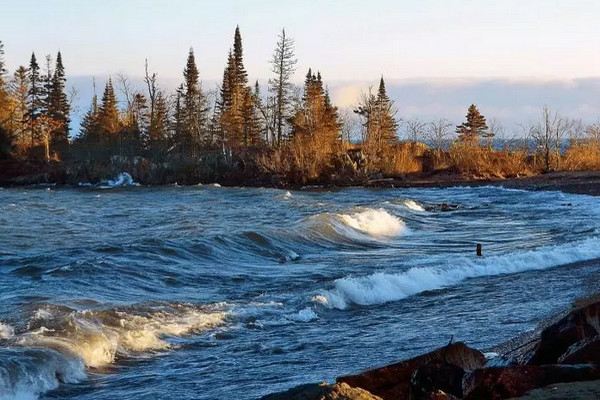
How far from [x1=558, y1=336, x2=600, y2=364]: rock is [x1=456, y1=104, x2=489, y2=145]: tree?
212ft

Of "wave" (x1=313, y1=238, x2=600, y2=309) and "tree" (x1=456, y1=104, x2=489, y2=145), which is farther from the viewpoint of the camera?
"tree" (x1=456, y1=104, x2=489, y2=145)

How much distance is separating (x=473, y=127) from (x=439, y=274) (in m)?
60.5

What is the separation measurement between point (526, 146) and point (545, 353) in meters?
56.1

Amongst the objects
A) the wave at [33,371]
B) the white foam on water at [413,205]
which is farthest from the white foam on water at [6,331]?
the white foam on water at [413,205]

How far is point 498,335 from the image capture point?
9398 millimetres

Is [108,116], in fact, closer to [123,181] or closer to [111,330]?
[123,181]

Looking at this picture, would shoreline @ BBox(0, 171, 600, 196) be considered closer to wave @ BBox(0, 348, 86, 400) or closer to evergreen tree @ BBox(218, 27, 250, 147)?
evergreen tree @ BBox(218, 27, 250, 147)

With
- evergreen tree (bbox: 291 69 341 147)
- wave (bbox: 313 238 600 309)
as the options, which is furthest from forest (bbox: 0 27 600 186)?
wave (bbox: 313 238 600 309)

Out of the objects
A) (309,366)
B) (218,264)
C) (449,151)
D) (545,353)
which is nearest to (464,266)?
(218,264)

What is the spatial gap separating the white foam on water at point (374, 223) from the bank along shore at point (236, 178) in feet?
50.9

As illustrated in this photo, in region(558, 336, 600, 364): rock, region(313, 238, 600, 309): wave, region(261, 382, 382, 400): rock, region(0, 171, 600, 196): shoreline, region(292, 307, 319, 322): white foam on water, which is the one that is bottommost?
region(292, 307, 319, 322): white foam on water

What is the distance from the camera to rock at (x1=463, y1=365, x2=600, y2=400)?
191 inches

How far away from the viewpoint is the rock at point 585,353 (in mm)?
5543

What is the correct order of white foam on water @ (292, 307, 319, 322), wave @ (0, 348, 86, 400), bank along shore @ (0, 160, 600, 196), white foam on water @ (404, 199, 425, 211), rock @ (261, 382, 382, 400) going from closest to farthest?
rock @ (261, 382, 382, 400), wave @ (0, 348, 86, 400), white foam on water @ (292, 307, 319, 322), white foam on water @ (404, 199, 425, 211), bank along shore @ (0, 160, 600, 196)
